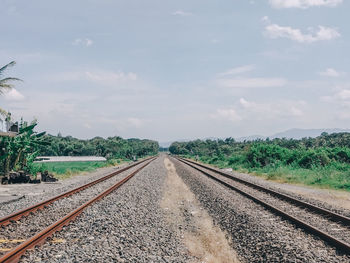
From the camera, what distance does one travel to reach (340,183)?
66.2 feet

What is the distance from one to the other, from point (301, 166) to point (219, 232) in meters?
25.3

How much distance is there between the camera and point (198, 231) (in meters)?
9.50

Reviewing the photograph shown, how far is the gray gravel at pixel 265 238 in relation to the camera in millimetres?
6875

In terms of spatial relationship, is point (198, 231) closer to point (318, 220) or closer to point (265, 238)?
point (265, 238)

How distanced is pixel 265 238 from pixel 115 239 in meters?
3.55

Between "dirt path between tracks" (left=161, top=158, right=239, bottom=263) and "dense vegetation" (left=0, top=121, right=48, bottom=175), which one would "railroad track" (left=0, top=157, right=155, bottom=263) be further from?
"dense vegetation" (left=0, top=121, right=48, bottom=175)

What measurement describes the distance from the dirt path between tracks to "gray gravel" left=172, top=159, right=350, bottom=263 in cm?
27

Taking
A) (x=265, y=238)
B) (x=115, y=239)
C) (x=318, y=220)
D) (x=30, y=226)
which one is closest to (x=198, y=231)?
(x=265, y=238)

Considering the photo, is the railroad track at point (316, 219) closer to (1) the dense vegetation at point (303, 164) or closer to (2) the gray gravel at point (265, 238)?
(2) the gray gravel at point (265, 238)

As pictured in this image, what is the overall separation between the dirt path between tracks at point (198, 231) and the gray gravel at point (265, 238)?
272mm

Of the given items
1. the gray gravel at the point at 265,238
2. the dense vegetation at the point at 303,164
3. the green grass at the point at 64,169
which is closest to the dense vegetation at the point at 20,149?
the green grass at the point at 64,169

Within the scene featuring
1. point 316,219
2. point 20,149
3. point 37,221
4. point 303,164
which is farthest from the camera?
point 303,164

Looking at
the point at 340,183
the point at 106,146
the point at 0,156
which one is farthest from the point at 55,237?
the point at 106,146

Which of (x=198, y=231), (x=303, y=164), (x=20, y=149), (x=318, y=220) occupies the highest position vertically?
(x=20, y=149)
